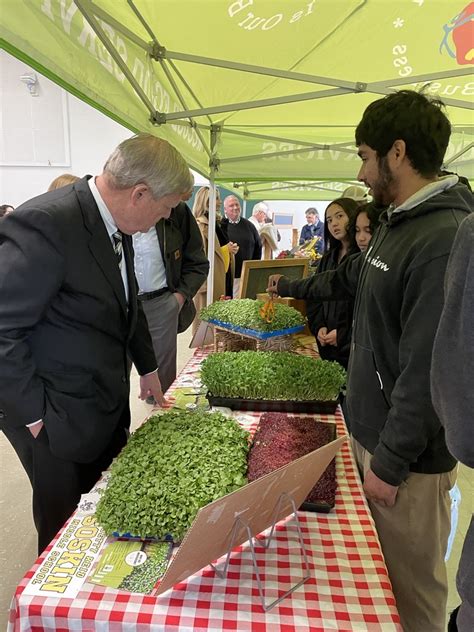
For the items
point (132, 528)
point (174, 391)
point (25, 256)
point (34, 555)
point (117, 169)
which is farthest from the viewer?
point (34, 555)

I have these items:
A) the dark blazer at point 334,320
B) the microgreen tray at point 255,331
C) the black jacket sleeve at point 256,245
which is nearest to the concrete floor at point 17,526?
the dark blazer at point 334,320

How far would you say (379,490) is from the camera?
1.24 m

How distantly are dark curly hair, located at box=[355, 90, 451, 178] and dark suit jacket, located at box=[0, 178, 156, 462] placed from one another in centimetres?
84

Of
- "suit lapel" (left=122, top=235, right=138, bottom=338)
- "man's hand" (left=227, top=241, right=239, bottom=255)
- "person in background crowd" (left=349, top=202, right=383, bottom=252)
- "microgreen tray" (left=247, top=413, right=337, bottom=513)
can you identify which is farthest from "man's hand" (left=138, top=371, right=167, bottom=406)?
"man's hand" (left=227, top=241, right=239, bottom=255)

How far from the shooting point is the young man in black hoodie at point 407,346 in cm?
114

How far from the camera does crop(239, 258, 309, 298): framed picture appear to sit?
2.61m

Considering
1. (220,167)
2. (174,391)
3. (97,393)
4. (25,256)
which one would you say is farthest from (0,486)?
(220,167)

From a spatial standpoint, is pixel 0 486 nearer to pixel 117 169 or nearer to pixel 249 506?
pixel 117 169

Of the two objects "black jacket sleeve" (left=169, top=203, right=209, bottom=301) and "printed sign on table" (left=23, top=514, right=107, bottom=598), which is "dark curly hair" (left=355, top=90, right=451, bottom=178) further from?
"black jacket sleeve" (left=169, top=203, right=209, bottom=301)

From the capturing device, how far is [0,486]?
8.80ft

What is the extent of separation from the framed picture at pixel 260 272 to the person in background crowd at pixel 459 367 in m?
1.97

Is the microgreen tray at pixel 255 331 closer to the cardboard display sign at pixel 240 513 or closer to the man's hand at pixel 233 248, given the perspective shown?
the cardboard display sign at pixel 240 513

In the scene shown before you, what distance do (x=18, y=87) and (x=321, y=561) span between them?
35.5 feet

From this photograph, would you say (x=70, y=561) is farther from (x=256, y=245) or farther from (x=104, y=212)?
(x=256, y=245)
